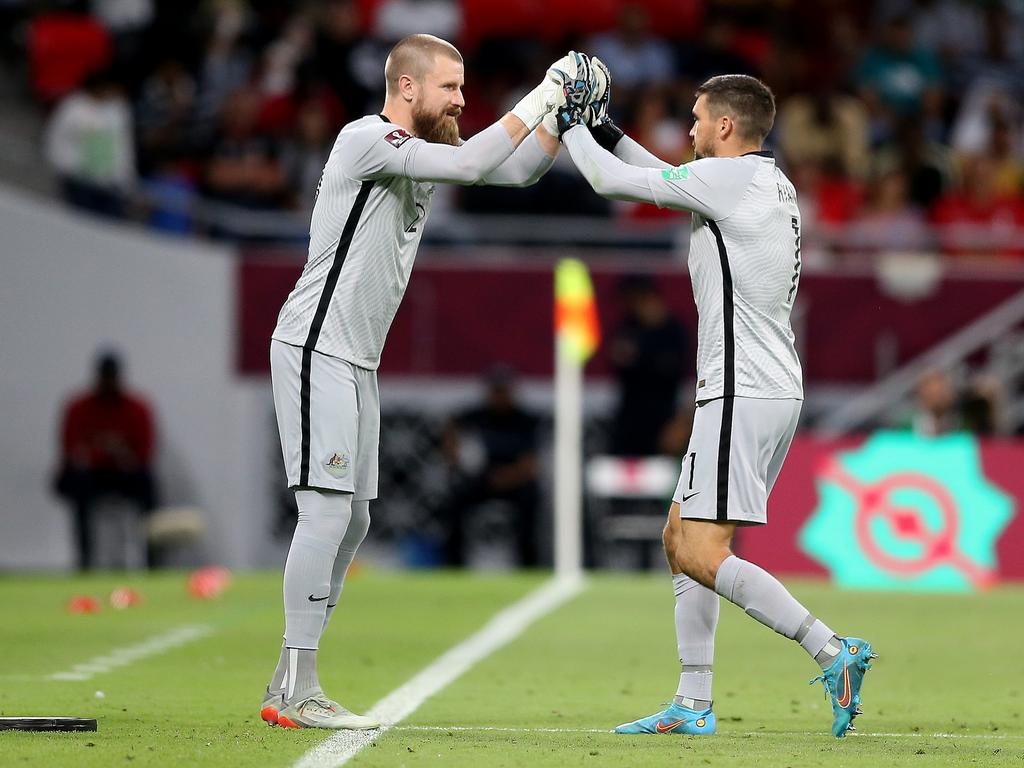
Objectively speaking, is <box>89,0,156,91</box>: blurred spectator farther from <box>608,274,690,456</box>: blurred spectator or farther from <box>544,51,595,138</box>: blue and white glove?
<box>544,51,595,138</box>: blue and white glove

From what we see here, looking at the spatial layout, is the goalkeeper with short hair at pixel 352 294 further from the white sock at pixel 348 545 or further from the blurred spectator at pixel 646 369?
the blurred spectator at pixel 646 369

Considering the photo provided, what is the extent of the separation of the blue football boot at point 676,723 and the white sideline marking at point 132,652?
8.98 feet

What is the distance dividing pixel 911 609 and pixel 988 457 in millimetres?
2653

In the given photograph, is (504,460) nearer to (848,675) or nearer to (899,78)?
(899,78)

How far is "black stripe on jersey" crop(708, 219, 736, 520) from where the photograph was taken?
6176mm

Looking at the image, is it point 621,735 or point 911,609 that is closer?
point 621,735

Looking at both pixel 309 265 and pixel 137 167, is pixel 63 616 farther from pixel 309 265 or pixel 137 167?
pixel 137 167

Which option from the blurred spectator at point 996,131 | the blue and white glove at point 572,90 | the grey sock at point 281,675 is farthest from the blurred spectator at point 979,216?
the grey sock at point 281,675

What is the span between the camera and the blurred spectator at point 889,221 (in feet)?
55.0

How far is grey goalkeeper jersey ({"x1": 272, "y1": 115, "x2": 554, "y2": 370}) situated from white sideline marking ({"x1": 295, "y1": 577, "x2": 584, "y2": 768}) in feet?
4.10

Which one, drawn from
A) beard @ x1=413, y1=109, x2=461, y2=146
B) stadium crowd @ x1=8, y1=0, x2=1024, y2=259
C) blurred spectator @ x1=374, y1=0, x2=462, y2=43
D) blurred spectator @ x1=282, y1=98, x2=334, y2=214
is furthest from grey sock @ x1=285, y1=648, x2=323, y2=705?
blurred spectator @ x1=374, y1=0, x2=462, y2=43

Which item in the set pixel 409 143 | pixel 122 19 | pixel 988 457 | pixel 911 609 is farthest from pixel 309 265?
pixel 122 19

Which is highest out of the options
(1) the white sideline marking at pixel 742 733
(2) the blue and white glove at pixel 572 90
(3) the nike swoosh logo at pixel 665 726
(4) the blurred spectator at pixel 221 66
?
(4) the blurred spectator at pixel 221 66

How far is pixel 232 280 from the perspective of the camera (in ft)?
56.1
